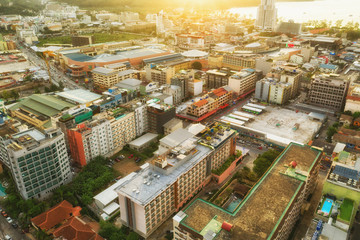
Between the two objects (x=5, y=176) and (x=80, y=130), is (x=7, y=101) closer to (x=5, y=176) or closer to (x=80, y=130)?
(x=5, y=176)

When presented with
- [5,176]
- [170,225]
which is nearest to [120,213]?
[170,225]

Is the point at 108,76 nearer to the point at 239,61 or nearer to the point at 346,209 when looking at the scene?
the point at 239,61

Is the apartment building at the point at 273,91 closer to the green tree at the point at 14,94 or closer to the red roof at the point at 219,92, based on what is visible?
the red roof at the point at 219,92

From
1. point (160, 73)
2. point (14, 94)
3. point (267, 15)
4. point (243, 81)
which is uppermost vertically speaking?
point (267, 15)

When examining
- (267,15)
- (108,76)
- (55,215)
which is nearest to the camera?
(55,215)

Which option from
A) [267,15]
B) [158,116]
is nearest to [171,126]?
[158,116]
